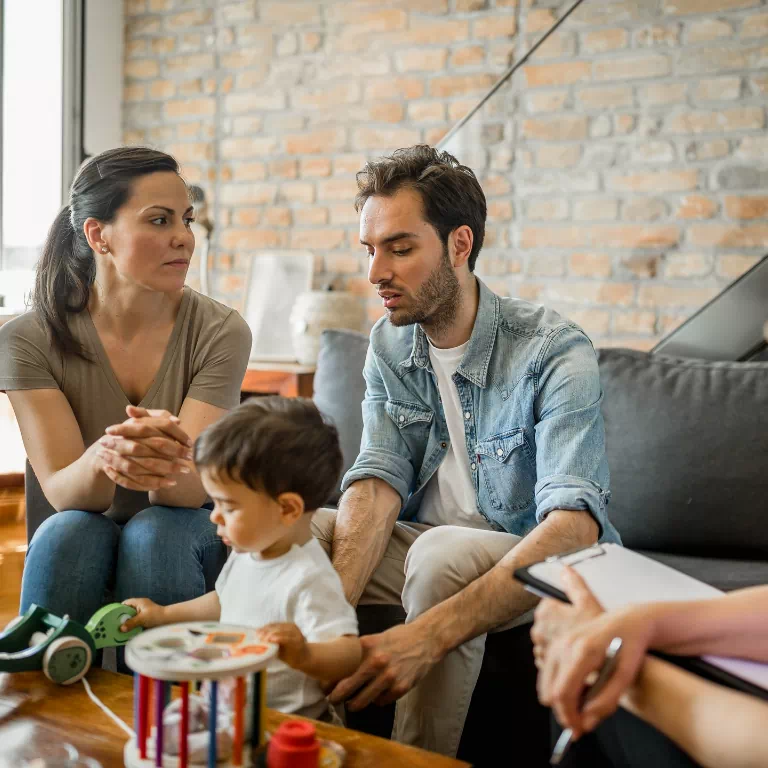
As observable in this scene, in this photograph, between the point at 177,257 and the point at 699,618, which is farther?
the point at 177,257

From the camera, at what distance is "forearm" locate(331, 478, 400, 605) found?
5.13 feet

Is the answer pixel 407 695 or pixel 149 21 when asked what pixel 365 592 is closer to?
pixel 407 695

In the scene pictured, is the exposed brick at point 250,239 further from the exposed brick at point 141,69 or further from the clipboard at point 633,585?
the clipboard at point 633,585

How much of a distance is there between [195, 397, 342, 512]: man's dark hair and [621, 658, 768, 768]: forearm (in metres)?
0.42

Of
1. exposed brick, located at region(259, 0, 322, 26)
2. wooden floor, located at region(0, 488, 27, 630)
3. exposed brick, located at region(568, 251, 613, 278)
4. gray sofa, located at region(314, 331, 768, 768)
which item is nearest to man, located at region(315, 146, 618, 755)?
gray sofa, located at region(314, 331, 768, 768)

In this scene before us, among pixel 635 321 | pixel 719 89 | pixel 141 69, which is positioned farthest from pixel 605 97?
pixel 141 69

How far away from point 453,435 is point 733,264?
131 centimetres

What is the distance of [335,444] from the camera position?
1125mm

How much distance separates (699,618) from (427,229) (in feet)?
3.12

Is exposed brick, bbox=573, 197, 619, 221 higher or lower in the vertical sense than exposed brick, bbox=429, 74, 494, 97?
lower

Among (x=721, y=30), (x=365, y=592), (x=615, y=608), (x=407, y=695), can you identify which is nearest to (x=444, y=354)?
(x=365, y=592)

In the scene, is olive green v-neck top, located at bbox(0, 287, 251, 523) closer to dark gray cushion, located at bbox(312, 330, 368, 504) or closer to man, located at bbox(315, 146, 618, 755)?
man, located at bbox(315, 146, 618, 755)

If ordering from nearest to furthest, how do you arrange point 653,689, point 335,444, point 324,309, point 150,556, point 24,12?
point 653,689 → point 335,444 → point 150,556 → point 324,309 → point 24,12

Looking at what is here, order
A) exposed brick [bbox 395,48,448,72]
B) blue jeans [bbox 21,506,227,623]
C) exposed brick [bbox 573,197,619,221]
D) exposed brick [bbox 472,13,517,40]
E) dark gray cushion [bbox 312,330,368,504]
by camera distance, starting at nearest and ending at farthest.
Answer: blue jeans [bbox 21,506,227,623], dark gray cushion [bbox 312,330,368,504], exposed brick [bbox 573,197,619,221], exposed brick [bbox 472,13,517,40], exposed brick [bbox 395,48,448,72]
